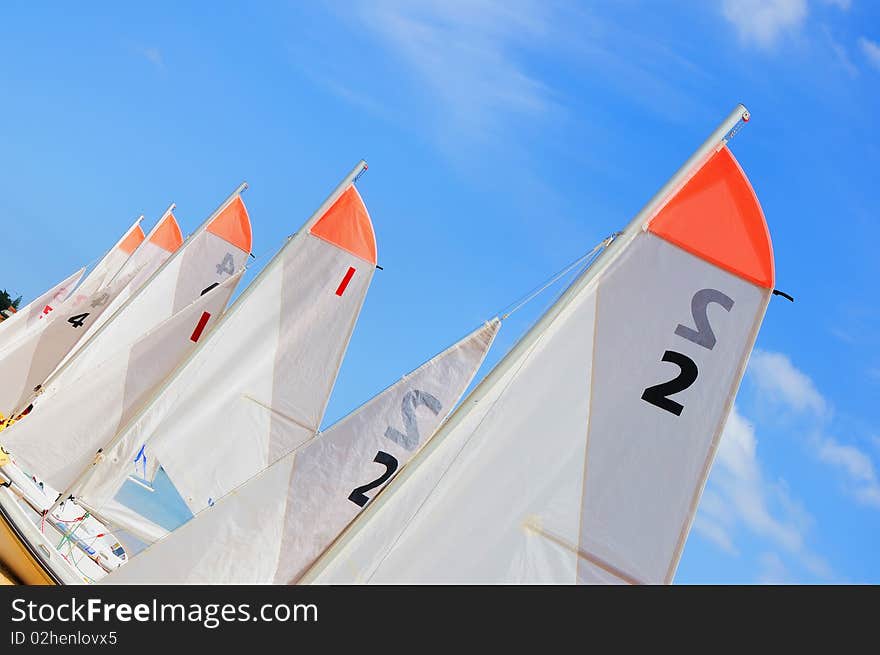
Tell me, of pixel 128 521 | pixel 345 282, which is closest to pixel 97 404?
pixel 128 521

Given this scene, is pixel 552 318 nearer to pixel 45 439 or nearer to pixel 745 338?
pixel 745 338

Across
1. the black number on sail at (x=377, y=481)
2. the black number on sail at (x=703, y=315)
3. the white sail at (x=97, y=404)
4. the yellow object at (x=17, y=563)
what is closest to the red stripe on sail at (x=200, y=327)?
the white sail at (x=97, y=404)

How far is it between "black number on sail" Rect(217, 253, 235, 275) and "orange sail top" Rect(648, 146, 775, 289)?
38.7 ft

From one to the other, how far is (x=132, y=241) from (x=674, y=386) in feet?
75.7

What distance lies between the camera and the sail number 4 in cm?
926

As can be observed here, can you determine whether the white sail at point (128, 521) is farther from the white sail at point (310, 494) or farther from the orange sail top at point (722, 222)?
the orange sail top at point (722, 222)

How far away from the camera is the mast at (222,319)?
10922 mm

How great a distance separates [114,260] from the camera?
24.7 meters

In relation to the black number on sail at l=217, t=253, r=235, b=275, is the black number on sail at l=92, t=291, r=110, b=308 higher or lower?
lower

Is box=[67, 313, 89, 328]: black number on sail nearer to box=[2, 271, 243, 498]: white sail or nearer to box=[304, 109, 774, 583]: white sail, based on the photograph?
box=[2, 271, 243, 498]: white sail

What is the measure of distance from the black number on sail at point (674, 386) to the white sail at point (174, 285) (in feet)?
33.0

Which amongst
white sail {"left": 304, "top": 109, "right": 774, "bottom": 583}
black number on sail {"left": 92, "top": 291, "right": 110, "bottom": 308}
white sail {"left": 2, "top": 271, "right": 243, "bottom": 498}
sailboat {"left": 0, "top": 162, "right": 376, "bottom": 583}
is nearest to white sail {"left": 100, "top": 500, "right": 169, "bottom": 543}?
sailboat {"left": 0, "top": 162, "right": 376, "bottom": 583}

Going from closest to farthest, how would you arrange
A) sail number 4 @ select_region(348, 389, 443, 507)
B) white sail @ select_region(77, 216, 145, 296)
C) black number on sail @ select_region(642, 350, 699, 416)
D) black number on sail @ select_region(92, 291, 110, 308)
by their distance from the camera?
black number on sail @ select_region(642, 350, 699, 416)
sail number 4 @ select_region(348, 389, 443, 507)
black number on sail @ select_region(92, 291, 110, 308)
white sail @ select_region(77, 216, 145, 296)
